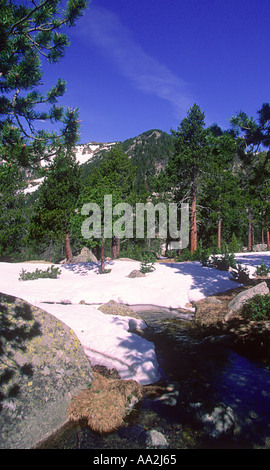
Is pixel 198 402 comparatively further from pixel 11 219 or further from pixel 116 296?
pixel 11 219

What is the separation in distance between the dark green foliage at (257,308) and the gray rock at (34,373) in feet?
19.7

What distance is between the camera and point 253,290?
1027cm

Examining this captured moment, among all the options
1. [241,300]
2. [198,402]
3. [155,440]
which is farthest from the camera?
[241,300]

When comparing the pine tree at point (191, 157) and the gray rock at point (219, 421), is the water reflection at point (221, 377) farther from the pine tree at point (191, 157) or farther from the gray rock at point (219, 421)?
the pine tree at point (191, 157)

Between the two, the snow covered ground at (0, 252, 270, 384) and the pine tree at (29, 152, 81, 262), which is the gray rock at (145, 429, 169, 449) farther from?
the pine tree at (29, 152, 81, 262)

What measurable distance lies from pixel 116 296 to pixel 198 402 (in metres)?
8.05

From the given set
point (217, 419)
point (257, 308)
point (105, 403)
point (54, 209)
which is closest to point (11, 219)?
point (54, 209)

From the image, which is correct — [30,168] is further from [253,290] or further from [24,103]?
[253,290]

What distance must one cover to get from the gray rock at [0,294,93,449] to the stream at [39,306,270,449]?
0.45 m

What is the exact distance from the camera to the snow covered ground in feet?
20.7

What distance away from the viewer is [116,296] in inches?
496

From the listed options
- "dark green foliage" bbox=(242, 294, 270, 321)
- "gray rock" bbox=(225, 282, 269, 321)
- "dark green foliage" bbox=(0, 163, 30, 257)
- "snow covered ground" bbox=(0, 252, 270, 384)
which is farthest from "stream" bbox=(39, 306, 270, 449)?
"dark green foliage" bbox=(0, 163, 30, 257)
